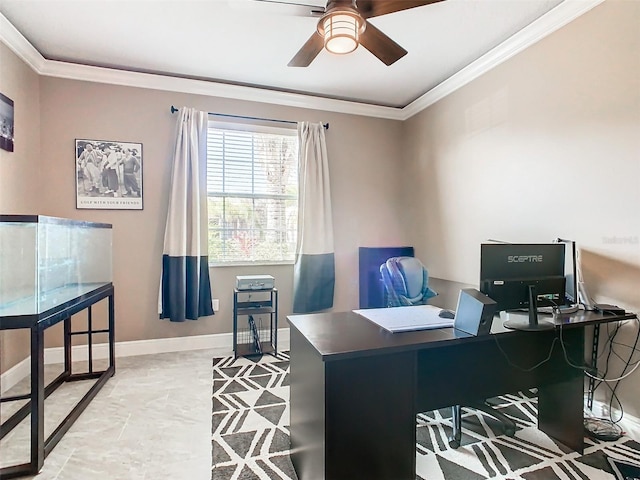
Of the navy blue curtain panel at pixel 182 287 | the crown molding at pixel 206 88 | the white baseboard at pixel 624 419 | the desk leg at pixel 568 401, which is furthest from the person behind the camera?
the navy blue curtain panel at pixel 182 287

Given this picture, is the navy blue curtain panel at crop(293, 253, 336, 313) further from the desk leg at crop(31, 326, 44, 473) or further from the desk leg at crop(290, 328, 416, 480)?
the desk leg at crop(31, 326, 44, 473)

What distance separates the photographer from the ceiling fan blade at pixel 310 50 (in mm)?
2035

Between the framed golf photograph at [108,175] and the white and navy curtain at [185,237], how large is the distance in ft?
1.21

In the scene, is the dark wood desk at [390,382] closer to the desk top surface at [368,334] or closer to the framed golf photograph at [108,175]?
the desk top surface at [368,334]

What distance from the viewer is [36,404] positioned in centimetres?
165

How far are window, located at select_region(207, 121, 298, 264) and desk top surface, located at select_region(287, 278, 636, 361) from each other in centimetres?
206

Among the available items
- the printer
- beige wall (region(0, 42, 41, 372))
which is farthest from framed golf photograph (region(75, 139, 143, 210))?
the printer

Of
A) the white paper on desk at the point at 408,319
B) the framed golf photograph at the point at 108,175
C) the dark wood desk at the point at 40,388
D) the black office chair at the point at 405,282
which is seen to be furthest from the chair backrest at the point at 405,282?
the framed golf photograph at the point at 108,175

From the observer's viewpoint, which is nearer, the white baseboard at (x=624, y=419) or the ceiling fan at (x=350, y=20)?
the ceiling fan at (x=350, y=20)

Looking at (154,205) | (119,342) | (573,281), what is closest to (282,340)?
(119,342)

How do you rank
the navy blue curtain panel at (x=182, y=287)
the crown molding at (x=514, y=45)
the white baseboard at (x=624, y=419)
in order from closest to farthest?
the white baseboard at (x=624, y=419), the crown molding at (x=514, y=45), the navy blue curtain panel at (x=182, y=287)

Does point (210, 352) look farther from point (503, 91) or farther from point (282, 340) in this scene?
point (503, 91)

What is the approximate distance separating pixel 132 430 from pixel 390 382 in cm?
→ 167

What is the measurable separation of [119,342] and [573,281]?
3795 millimetres
